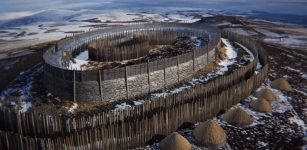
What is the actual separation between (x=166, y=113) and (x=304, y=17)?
61771 mm

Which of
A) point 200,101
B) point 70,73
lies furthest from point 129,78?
point 200,101

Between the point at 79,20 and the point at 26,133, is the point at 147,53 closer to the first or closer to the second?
the point at 26,133

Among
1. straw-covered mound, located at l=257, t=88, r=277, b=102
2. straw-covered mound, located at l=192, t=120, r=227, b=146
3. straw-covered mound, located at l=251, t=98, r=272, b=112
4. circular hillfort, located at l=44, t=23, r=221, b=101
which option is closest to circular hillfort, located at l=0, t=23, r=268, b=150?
circular hillfort, located at l=44, t=23, r=221, b=101

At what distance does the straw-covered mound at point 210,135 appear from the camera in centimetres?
1727

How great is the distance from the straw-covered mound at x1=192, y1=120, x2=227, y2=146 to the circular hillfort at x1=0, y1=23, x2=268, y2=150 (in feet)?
0.69

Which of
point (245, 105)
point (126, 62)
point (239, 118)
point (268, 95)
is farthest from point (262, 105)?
point (126, 62)

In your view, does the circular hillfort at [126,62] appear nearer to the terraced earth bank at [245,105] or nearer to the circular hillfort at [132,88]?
the circular hillfort at [132,88]

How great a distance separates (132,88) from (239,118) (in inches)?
301

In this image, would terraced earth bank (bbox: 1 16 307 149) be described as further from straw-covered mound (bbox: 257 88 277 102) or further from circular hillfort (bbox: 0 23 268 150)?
straw-covered mound (bbox: 257 88 277 102)

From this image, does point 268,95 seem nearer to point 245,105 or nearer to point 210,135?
point 245,105

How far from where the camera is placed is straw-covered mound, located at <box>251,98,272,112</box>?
2125 cm

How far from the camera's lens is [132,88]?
76.9ft

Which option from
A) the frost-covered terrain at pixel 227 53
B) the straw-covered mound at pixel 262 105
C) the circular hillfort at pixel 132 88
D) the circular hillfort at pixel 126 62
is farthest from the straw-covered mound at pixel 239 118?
the circular hillfort at pixel 126 62

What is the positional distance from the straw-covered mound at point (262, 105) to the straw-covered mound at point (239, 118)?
1.65 m
